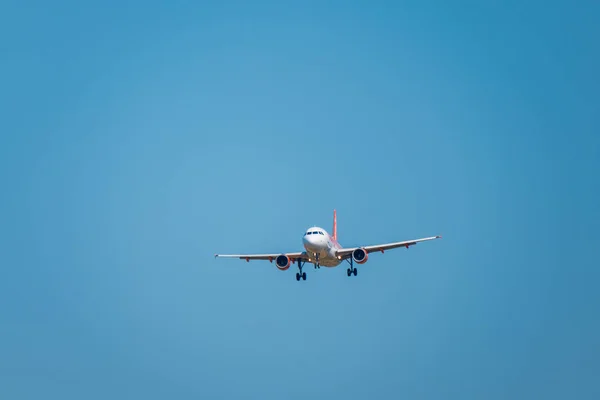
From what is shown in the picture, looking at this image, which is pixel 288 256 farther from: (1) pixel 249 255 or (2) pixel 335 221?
(2) pixel 335 221

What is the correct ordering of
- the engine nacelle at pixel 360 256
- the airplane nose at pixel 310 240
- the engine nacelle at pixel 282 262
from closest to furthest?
1. the airplane nose at pixel 310 240
2. the engine nacelle at pixel 360 256
3. the engine nacelle at pixel 282 262

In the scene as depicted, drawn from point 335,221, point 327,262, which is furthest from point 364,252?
point 335,221

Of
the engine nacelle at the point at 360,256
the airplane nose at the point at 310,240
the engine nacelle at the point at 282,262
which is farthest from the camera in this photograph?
the engine nacelle at the point at 282,262

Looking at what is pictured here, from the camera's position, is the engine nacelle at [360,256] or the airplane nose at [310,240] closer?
the airplane nose at [310,240]

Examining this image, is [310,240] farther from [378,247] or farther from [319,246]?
[378,247]

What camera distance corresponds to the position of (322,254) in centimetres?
9144

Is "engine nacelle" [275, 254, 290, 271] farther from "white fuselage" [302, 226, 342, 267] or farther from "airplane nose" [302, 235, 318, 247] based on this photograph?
"airplane nose" [302, 235, 318, 247]

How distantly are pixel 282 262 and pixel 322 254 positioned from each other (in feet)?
19.6

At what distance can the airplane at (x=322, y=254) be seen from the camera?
8962 centimetres

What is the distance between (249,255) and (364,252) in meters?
13.3

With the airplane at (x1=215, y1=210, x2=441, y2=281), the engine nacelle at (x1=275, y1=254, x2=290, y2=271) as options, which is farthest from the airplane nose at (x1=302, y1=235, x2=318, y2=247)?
the engine nacelle at (x1=275, y1=254, x2=290, y2=271)

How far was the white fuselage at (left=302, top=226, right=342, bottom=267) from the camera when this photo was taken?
8906cm

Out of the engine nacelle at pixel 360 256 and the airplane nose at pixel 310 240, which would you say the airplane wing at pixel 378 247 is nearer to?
the engine nacelle at pixel 360 256

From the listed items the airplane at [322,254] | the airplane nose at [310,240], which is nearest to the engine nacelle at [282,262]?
the airplane at [322,254]
